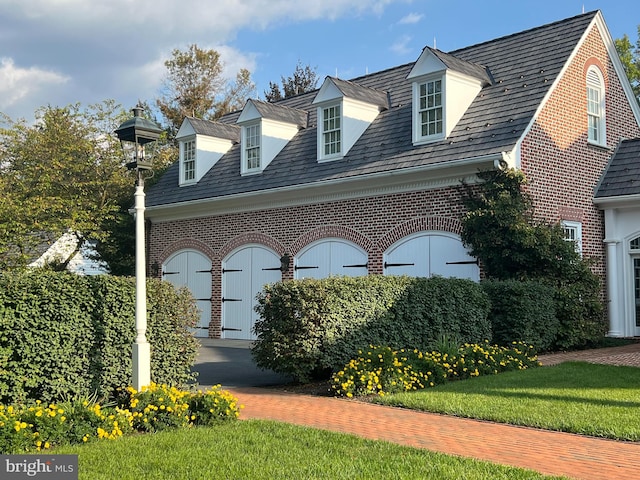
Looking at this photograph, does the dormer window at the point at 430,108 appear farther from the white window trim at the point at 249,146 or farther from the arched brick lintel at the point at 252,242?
the white window trim at the point at 249,146

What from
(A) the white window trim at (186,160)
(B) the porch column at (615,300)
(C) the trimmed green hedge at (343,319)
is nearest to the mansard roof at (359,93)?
(A) the white window trim at (186,160)

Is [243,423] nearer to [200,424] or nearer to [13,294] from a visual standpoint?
[200,424]

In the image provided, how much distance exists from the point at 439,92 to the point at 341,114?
9.33ft

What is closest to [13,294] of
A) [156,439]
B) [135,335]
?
[135,335]

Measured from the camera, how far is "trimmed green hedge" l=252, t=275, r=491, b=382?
35.4 feet

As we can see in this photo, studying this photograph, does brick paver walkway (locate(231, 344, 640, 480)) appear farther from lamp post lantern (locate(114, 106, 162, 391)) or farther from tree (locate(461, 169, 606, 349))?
tree (locate(461, 169, 606, 349))

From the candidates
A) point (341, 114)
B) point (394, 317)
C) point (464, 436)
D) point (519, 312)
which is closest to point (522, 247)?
point (519, 312)

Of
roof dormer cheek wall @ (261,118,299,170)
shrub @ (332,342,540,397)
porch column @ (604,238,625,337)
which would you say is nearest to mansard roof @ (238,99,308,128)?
roof dormer cheek wall @ (261,118,299,170)

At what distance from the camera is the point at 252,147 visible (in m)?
20.8

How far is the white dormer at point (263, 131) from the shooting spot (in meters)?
20.3

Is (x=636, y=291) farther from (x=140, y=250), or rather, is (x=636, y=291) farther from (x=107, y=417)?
(x=107, y=417)

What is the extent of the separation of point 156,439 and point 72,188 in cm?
1776

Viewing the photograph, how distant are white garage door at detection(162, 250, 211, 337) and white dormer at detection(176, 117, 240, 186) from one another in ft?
8.06

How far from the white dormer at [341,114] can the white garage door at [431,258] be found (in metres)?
3.32
